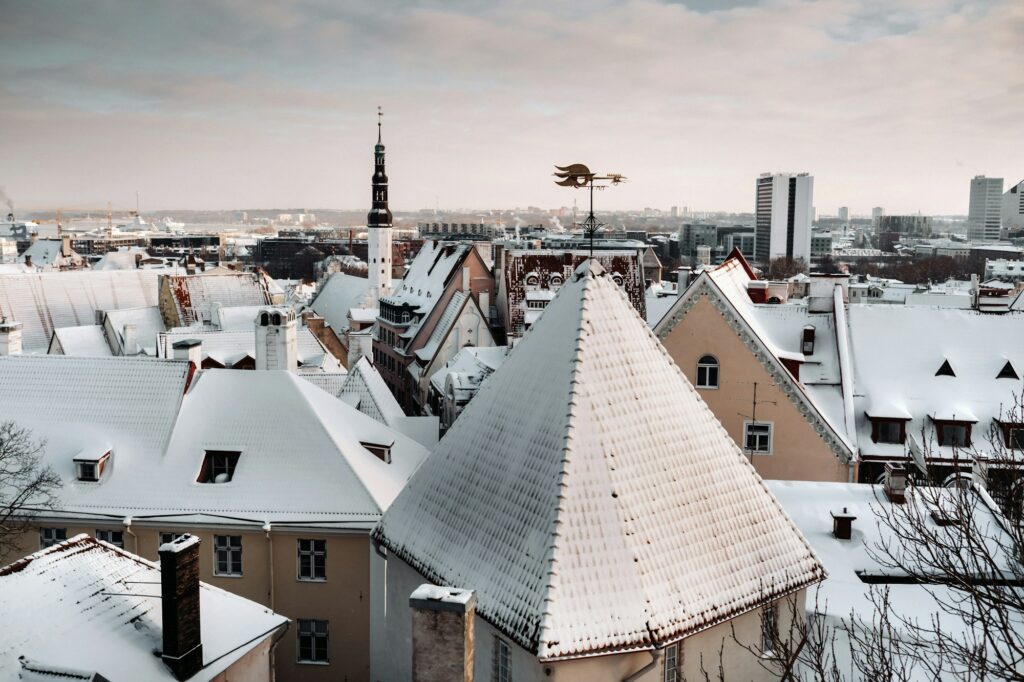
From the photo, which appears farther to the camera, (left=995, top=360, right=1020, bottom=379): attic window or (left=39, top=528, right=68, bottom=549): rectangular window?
(left=995, top=360, right=1020, bottom=379): attic window

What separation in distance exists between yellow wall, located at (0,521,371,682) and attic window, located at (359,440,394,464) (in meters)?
3.27

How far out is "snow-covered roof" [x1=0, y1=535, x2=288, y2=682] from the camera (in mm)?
13320

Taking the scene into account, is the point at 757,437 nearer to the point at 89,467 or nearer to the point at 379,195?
the point at 89,467

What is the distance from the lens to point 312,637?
22188 mm

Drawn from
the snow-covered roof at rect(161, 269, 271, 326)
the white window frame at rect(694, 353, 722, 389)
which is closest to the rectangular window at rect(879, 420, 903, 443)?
the white window frame at rect(694, 353, 722, 389)

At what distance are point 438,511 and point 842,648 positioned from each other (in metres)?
7.28

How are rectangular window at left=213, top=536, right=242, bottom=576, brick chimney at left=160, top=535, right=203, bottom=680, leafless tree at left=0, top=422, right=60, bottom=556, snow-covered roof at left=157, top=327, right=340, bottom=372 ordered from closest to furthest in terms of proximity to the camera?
brick chimney at left=160, top=535, right=203, bottom=680 → leafless tree at left=0, top=422, right=60, bottom=556 → rectangular window at left=213, top=536, right=242, bottom=576 → snow-covered roof at left=157, top=327, right=340, bottom=372

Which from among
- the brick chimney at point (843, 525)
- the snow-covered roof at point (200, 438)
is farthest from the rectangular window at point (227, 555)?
the brick chimney at point (843, 525)

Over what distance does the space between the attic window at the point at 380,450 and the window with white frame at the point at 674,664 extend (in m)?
13.1

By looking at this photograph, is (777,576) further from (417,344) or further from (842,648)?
(417,344)

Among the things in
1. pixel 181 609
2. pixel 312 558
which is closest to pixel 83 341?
pixel 312 558

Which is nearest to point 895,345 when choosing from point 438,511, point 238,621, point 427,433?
point 427,433

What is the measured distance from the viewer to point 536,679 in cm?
1222

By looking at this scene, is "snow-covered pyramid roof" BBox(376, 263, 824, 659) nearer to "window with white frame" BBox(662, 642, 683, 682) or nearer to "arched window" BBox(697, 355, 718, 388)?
"window with white frame" BBox(662, 642, 683, 682)
